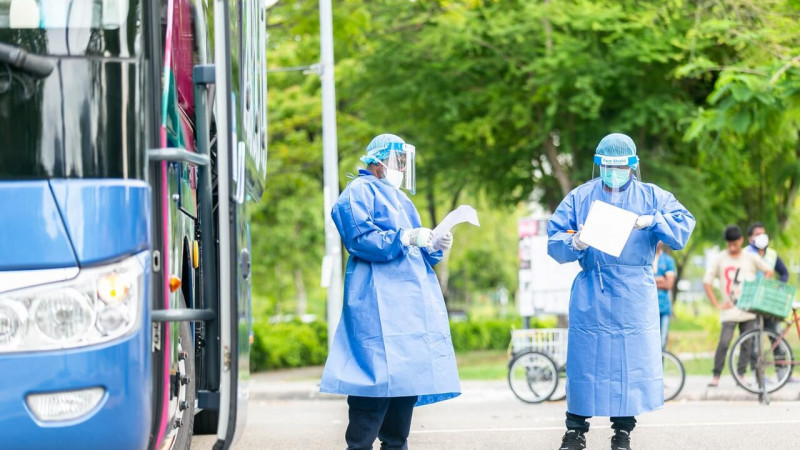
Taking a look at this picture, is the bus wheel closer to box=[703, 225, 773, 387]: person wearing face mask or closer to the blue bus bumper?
the blue bus bumper

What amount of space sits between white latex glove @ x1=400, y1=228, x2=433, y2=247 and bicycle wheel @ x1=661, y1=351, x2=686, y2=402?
726 centimetres

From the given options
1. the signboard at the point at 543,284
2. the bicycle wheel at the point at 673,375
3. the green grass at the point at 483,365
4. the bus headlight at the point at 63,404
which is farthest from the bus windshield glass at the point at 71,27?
the green grass at the point at 483,365

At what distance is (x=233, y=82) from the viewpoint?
4438mm

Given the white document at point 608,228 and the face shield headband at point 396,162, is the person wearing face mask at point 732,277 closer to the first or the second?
the white document at point 608,228

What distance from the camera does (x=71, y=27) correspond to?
4.05 m

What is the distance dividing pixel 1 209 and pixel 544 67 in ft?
54.2

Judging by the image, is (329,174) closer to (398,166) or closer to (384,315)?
(398,166)

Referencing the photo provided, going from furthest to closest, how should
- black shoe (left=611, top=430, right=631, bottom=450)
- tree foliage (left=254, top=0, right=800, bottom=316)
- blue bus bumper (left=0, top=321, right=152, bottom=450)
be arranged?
tree foliage (left=254, top=0, right=800, bottom=316)
black shoe (left=611, top=430, right=631, bottom=450)
blue bus bumper (left=0, top=321, right=152, bottom=450)

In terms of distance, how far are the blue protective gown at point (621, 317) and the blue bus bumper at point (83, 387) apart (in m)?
3.22

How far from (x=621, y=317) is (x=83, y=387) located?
3.52 metres

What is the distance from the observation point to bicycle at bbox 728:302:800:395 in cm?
1209

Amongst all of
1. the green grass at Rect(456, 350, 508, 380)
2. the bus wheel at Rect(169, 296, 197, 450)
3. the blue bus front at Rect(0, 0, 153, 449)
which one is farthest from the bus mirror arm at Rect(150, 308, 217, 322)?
the green grass at Rect(456, 350, 508, 380)

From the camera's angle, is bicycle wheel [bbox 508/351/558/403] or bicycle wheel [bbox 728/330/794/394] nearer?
bicycle wheel [bbox 728/330/794/394]

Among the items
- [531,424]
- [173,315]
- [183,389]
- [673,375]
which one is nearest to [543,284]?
[673,375]
